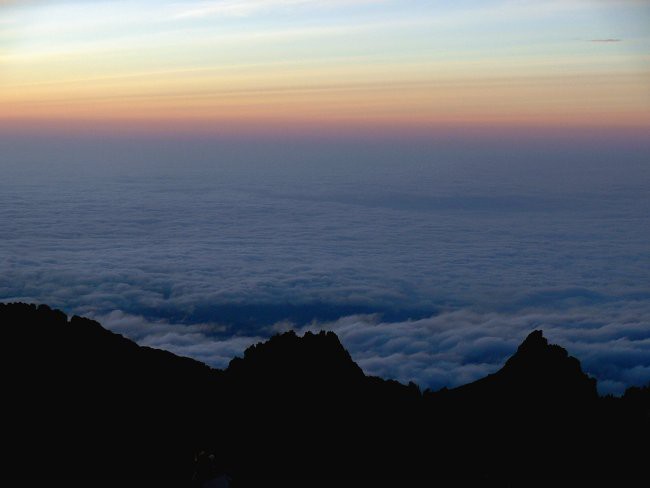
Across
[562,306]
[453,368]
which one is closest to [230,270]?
[562,306]

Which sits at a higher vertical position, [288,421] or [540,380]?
[540,380]

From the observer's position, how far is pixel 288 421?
1551cm

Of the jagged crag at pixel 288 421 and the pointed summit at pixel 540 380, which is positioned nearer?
the jagged crag at pixel 288 421

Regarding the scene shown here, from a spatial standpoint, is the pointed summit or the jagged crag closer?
the jagged crag

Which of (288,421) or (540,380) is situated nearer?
(288,421)

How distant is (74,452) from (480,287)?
267ft

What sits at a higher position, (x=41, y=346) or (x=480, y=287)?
(x=480, y=287)

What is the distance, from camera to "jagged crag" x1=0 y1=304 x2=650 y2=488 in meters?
13.6

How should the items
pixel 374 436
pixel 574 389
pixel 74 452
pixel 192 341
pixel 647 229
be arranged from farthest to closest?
1. pixel 647 229
2. pixel 192 341
3. pixel 574 389
4. pixel 374 436
5. pixel 74 452

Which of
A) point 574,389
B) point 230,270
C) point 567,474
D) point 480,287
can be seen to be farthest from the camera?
point 230,270

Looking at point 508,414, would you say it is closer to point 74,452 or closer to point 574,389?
point 574,389

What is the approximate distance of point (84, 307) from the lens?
232 feet

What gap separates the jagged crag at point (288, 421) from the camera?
13578 mm

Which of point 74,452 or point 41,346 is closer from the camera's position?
point 74,452
